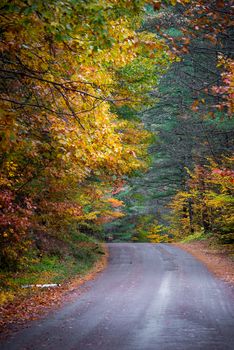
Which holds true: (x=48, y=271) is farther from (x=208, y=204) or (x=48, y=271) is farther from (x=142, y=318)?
(x=208, y=204)

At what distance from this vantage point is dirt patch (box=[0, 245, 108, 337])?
9711 millimetres

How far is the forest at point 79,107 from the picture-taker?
688 centimetres

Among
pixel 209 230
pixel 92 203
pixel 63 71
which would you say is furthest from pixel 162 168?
pixel 63 71

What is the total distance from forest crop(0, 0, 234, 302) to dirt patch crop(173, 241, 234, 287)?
1.01 m

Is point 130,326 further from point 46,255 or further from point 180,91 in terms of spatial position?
point 180,91

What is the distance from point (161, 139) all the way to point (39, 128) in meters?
27.2

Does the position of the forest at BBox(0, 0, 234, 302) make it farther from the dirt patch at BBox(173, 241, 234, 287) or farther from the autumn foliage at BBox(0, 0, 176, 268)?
the dirt patch at BBox(173, 241, 234, 287)

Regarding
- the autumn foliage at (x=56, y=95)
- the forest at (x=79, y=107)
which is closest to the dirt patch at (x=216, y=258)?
the forest at (x=79, y=107)

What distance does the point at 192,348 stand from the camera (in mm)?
7180

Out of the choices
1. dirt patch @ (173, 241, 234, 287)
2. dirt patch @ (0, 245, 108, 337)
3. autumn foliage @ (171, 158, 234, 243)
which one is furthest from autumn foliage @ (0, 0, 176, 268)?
dirt patch @ (173, 241, 234, 287)

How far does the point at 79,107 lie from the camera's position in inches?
391

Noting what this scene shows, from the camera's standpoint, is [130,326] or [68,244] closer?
[130,326]

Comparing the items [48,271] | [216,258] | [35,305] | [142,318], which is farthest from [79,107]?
[216,258]

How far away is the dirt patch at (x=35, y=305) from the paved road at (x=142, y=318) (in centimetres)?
40
